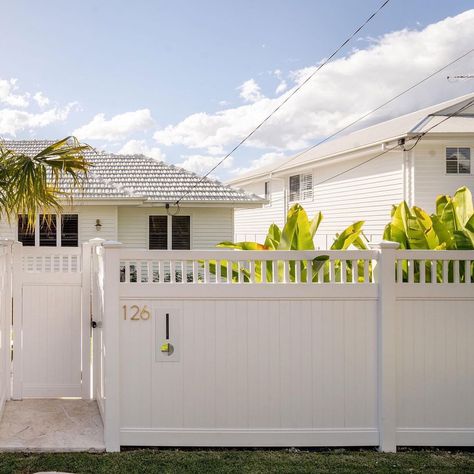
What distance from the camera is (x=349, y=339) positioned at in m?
4.45

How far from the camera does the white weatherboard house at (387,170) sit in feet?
46.0

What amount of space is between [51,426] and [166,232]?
10924 mm

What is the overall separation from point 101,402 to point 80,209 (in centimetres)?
1035

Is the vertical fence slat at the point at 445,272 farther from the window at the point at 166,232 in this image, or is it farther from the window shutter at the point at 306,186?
the window shutter at the point at 306,186

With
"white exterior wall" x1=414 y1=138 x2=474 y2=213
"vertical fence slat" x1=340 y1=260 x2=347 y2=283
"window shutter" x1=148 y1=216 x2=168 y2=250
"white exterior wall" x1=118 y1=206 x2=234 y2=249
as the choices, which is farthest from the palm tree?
"white exterior wall" x1=414 y1=138 x2=474 y2=213

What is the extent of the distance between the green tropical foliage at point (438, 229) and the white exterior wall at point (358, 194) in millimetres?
9629

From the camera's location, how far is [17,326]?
5.57 meters

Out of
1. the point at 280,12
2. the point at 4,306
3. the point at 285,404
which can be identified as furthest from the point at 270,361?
the point at 280,12

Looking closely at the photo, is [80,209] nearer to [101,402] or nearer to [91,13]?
[91,13]

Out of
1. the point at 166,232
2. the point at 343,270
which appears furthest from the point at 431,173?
the point at 343,270

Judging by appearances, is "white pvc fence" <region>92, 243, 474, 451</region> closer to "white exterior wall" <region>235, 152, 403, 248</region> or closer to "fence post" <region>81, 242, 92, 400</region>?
"fence post" <region>81, 242, 92, 400</region>

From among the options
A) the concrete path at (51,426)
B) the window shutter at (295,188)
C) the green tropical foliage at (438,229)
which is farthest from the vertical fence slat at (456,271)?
the window shutter at (295,188)

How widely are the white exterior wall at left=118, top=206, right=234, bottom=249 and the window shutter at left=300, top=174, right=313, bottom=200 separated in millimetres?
5090

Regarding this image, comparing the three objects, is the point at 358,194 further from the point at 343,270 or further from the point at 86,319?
the point at 343,270
